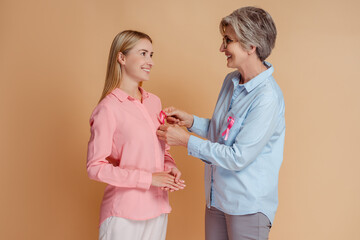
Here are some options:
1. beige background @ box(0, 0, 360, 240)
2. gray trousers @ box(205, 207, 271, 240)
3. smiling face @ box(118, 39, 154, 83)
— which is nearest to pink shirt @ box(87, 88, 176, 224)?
smiling face @ box(118, 39, 154, 83)

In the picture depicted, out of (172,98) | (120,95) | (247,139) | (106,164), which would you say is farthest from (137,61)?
(172,98)

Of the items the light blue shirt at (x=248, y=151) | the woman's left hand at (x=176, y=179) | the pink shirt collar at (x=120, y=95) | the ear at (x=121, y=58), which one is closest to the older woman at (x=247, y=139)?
the light blue shirt at (x=248, y=151)

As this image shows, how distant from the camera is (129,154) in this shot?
1.80 metres

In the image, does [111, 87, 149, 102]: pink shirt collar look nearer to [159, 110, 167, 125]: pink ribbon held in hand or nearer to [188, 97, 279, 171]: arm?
[159, 110, 167, 125]: pink ribbon held in hand

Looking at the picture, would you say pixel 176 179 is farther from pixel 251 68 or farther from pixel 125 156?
pixel 251 68

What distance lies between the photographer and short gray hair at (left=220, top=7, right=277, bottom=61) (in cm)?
183

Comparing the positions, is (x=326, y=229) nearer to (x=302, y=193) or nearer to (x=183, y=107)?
(x=302, y=193)

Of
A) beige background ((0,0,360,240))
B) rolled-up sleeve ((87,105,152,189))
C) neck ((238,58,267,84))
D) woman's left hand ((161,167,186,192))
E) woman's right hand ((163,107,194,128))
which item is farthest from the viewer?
beige background ((0,0,360,240))

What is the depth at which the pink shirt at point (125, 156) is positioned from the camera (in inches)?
67.7

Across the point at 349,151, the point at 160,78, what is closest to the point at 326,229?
the point at 349,151

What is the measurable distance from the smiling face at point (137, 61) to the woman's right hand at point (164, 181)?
20.0 inches

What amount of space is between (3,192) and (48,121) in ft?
2.05

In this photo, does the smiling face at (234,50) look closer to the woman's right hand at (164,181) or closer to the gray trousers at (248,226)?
the woman's right hand at (164,181)

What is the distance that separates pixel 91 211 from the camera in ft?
9.60
